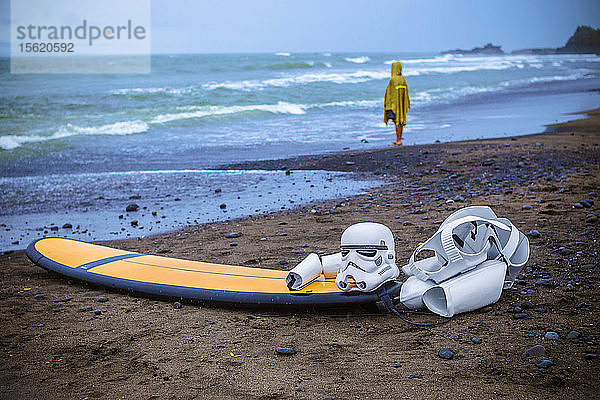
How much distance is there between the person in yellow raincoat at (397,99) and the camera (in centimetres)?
1072

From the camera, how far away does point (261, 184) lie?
8281mm

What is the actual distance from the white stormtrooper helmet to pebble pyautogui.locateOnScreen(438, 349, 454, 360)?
0.70 meters

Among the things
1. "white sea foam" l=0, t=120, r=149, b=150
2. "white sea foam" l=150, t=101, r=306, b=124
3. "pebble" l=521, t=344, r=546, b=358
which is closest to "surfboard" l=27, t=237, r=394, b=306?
"pebble" l=521, t=344, r=546, b=358

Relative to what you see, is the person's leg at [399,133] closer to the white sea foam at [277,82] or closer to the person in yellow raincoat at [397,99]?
the person in yellow raincoat at [397,99]

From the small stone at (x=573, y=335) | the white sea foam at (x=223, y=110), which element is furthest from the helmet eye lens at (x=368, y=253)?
the white sea foam at (x=223, y=110)

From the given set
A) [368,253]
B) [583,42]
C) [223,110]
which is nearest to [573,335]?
[368,253]

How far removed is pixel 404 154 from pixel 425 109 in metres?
9.38

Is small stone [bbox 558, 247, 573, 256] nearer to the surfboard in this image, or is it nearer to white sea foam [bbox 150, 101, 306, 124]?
the surfboard

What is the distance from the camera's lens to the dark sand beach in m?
2.88

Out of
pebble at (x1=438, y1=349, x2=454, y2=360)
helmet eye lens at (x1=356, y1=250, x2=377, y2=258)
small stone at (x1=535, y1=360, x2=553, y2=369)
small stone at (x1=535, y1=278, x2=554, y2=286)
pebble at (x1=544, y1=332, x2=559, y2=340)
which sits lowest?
pebble at (x1=438, y1=349, x2=454, y2=360)

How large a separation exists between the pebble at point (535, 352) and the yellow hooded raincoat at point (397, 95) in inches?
320

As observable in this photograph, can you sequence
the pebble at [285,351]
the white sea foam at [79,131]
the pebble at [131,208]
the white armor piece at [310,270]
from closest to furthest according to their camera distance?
the pebble at [285,351]
the white armor piece at [310,270]
the pebble at [131,208]
the white sea foam at [79,131]

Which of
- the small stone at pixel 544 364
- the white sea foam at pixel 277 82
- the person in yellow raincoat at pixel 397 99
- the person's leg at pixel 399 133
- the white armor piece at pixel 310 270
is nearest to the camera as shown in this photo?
the small stone at pixel 544 364

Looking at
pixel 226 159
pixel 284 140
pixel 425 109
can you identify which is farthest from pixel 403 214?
pixel 425 109
